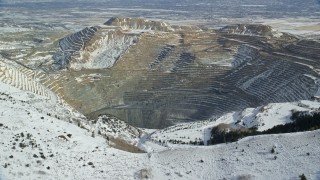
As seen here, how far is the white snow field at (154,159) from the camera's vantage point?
24.0 metres

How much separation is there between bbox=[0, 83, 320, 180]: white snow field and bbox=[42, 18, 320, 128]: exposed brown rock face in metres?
31.7

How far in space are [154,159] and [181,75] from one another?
1964 inches

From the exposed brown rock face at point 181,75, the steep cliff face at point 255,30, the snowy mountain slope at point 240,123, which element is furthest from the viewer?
the steep cliff face at point 255,30

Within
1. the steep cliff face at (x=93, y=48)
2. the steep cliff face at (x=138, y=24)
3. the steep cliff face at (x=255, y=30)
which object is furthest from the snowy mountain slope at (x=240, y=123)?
the steep cliff face at (x=138, y=24)

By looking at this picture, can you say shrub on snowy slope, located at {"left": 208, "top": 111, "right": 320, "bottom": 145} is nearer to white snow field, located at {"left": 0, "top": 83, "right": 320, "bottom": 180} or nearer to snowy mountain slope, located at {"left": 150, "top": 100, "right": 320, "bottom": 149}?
snowy mountain slope, located at {"left": 150, "top": 100, "right": 320, "bottom": 149}

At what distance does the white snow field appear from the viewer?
23969mm

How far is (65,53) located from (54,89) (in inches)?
905

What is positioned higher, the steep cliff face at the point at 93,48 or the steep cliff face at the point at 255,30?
the steep cliff face at the point at 255,30

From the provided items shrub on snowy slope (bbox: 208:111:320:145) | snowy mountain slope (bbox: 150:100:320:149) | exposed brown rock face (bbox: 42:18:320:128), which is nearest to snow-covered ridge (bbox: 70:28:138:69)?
exposed brown rock face (bbox: 42:18:320:128)

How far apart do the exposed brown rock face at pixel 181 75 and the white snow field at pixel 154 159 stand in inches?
1247

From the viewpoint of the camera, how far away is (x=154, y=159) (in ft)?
88.2

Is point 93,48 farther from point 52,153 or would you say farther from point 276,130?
point 52,153

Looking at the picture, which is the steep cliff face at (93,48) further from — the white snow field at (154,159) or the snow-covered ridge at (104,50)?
the white snow field at (154,159)

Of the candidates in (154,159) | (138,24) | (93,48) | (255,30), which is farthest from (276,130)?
(138,24)
